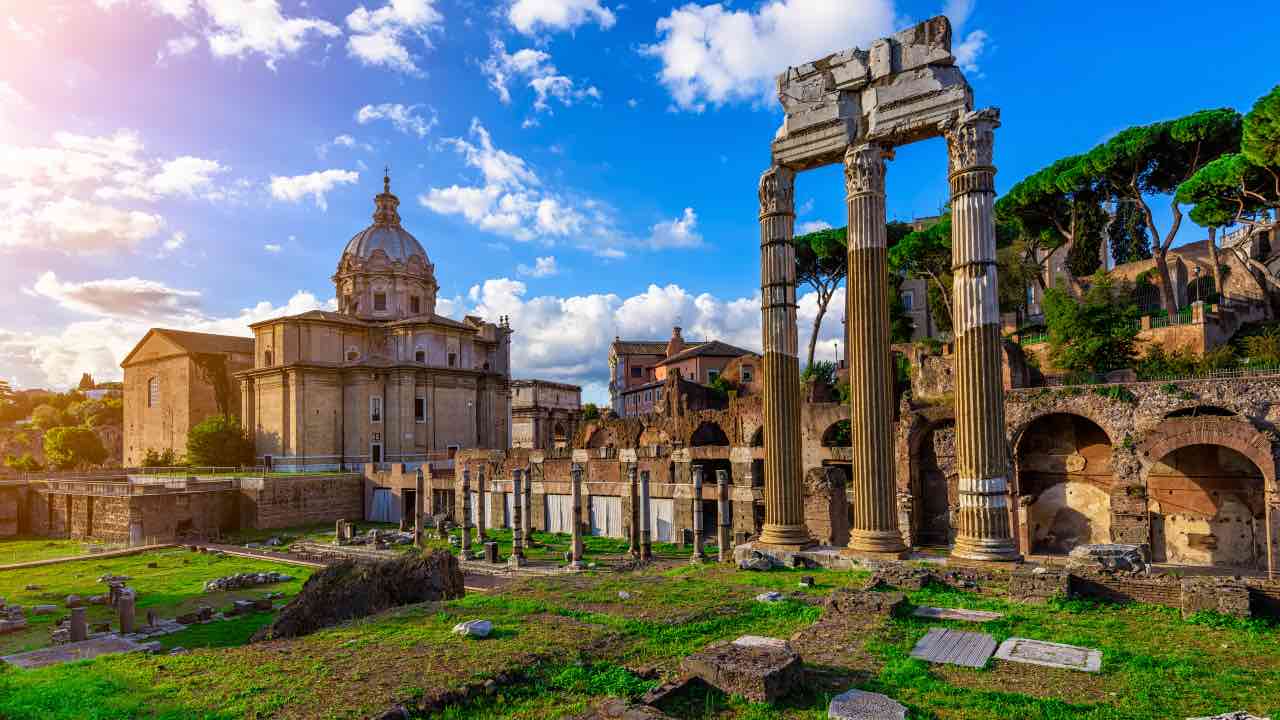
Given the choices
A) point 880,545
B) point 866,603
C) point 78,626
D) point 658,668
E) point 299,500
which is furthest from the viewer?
point 299,500

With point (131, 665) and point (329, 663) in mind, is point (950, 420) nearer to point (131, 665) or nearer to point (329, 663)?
point (329, 663)

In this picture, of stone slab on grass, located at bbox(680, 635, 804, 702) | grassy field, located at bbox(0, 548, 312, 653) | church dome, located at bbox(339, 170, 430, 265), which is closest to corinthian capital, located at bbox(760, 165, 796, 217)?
stone slab on grass, located at bbox(680, 635, 804, 702)

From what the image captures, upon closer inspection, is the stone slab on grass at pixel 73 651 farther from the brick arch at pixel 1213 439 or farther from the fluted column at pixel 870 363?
the brick arch at pixel 1213 439

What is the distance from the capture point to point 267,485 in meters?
34.3

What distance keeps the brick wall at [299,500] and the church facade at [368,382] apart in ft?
13.7

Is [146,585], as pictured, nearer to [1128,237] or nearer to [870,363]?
[870,363]

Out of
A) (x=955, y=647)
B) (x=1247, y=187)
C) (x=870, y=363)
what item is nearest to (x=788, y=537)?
(x=870, y=363)

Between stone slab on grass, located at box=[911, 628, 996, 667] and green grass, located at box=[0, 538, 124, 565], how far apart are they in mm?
31116

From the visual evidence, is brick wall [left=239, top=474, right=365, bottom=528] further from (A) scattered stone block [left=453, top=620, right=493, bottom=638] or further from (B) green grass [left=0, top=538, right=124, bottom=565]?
(A) scattered stone block [left=453, top=620, right=493, bottom=638]

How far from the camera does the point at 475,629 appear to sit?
30.8ft

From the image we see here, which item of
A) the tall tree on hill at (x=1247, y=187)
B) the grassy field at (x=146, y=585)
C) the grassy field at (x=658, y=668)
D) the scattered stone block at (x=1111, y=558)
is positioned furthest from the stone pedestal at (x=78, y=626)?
the tall tree on hill at (x=1247, y=187)

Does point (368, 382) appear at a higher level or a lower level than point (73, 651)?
higher

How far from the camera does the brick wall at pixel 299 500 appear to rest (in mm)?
34125

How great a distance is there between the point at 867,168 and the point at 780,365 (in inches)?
155
